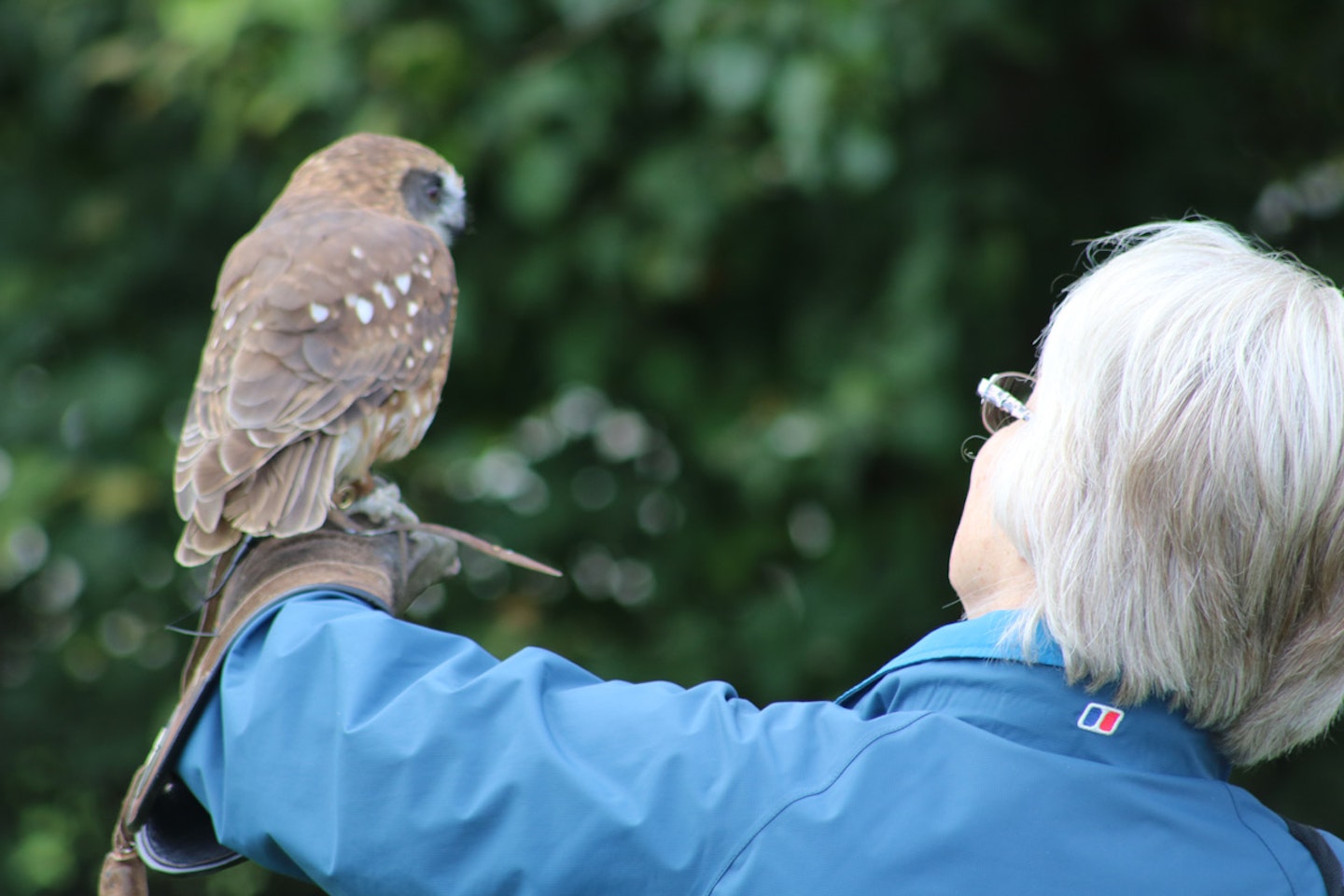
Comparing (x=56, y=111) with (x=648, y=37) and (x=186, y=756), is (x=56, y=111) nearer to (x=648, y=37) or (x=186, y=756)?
(x=648, y=37)

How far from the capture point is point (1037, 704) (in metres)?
1.23

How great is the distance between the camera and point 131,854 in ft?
5.19

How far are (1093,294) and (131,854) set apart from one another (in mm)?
1336

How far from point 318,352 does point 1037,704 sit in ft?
4.64

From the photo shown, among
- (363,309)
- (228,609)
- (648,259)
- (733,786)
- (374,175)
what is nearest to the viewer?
(733,786)

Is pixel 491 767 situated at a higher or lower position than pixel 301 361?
lower

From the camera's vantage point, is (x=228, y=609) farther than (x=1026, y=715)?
Yes

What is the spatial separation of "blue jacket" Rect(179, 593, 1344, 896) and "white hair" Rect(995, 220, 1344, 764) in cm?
6

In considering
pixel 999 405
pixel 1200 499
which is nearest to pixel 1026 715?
pixel 1200 499

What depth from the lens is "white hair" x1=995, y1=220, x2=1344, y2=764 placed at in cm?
122

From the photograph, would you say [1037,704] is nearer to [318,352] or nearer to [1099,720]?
[1099,720]

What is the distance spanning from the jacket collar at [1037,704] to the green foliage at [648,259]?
1.67m

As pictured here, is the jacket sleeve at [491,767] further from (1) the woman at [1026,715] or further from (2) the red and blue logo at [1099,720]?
(2) the red and blue logo at [1099,720]

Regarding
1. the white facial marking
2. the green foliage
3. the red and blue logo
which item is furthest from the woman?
the green foliage
